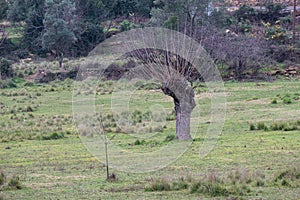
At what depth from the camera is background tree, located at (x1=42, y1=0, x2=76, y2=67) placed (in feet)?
207

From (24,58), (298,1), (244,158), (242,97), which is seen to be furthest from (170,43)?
(298,1)

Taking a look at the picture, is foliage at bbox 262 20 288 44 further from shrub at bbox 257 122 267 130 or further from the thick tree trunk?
the thick tree trunk

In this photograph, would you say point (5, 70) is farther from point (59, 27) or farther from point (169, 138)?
point (169, 138)

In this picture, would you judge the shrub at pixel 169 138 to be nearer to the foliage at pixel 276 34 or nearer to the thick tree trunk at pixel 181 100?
the thick tree trunk at pixel 181 100

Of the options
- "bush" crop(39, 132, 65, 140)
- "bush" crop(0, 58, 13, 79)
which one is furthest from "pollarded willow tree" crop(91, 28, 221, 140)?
"bush" crop(0, 58, 13, 79)

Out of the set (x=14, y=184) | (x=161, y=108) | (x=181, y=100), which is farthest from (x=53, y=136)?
(x=14, y=184)

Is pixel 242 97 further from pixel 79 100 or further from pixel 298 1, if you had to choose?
pixel 298 1

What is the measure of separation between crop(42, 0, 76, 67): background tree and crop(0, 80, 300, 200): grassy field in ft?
71.4

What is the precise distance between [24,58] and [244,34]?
20.8m

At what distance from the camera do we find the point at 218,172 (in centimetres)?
1834

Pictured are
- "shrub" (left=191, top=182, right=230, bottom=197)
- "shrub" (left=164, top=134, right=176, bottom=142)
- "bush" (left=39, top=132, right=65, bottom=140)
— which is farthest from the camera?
"bush" (left=39, top=132, right=65, bottom=140)

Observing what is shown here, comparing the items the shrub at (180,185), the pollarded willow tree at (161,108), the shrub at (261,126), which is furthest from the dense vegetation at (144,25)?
the shrub at (180,185)

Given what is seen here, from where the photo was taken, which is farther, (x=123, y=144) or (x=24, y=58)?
(x=24, y=58)

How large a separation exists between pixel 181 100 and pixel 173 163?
4883 mm
